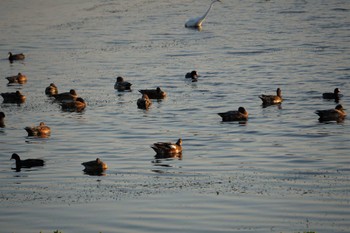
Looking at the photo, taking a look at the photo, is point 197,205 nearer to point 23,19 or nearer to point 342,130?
point 342,130

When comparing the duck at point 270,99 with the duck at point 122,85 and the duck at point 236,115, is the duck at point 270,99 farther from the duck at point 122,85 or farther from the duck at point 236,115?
the duck at point 122,85

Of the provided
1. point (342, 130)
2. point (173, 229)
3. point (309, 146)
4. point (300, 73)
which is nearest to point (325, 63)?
point (300, 73)

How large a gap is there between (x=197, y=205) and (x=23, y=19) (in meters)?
47.5

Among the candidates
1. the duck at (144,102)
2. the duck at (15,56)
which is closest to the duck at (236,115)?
the duck at (144,102)

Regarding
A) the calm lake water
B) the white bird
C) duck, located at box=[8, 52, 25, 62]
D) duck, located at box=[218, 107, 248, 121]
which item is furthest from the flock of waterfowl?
the white bird

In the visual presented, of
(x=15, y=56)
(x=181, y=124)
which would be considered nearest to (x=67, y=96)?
(x=181, y=124)

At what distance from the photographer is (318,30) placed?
58562 mm

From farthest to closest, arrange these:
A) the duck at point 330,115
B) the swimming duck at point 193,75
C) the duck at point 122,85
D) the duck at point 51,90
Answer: the swimming duck at point 193,75 → the duck at point 122,85 → the duck at point 51,90 → the duck at point 330,115

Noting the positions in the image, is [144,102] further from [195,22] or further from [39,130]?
[195,22]

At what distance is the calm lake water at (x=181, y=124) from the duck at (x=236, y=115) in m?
0.70

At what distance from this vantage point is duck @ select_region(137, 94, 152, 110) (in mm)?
37147

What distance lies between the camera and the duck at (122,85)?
136 ft

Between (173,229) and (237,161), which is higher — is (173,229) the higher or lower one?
the lower one

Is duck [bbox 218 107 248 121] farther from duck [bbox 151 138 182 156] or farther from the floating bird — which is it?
the floating bird
